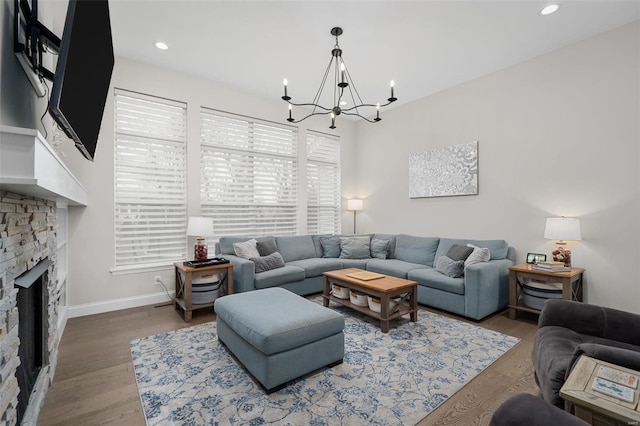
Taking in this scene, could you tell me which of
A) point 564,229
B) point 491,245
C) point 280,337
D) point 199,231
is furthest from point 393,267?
point 199,231

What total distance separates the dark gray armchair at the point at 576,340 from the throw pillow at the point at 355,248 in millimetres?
2789

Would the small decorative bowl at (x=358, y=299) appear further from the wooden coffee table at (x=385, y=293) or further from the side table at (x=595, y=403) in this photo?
the side table at (x=595, y=403)

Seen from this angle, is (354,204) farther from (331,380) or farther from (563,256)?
(331,380)

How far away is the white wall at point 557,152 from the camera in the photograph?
116 inches

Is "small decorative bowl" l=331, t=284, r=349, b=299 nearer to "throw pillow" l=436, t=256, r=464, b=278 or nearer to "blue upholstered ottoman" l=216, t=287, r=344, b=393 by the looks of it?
"blue upholstered ottoman" l=216, t=287, r=344, b=393

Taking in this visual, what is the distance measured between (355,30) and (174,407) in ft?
11.5

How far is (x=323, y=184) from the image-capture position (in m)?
5.58

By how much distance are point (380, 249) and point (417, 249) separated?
1.92ft

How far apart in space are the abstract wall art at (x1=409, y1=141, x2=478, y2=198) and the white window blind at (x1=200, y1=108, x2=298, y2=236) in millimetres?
2055

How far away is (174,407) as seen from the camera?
179 cm

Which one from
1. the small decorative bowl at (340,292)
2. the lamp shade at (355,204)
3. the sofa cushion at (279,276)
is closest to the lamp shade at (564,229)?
the small decorative bowl at (340,292)

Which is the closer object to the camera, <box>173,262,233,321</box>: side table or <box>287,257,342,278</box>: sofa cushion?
<box>173,262,233,321</box>: side table

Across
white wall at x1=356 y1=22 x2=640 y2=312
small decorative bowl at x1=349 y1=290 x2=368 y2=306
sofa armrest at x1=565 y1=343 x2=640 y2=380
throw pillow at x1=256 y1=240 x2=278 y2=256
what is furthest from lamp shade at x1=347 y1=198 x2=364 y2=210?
sofa armrest at x1=565 y1=343 x2=640 y2=380

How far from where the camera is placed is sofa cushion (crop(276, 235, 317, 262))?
4449 mm
